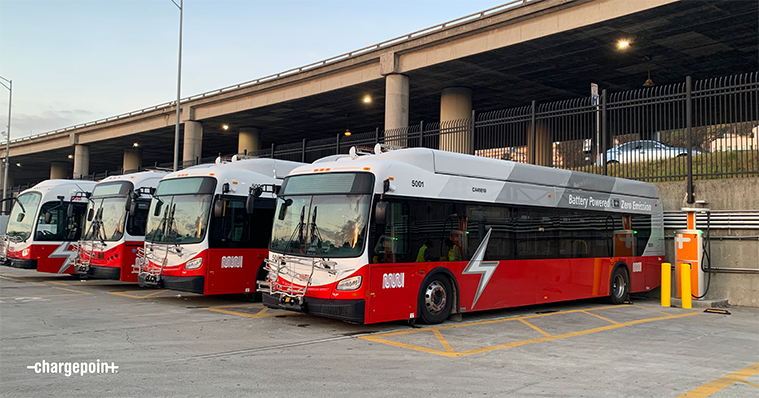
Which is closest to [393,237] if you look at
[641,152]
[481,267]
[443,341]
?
[443,341]

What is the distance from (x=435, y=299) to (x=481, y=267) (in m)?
1.24

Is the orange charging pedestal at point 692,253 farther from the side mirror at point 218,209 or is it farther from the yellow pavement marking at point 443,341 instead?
the side mirror at point 218,209

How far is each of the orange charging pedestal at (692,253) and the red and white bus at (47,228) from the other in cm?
1673

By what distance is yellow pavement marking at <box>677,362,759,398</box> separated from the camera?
6.33 metres

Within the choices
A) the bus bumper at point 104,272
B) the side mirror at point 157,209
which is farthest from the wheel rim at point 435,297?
the bus bumper at point 104,272

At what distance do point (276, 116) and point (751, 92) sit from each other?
26.9 meters

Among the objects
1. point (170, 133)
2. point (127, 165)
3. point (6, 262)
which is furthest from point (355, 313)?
point (127, 165)

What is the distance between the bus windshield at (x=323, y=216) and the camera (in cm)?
962

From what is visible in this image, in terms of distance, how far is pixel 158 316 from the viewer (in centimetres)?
1127

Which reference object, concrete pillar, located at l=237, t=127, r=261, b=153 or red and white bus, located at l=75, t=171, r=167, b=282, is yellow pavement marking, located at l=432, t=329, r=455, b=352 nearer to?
red and white bus, located at l=75, t=171, r=167, b=282

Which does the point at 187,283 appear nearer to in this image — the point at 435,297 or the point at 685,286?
the point at 435,297

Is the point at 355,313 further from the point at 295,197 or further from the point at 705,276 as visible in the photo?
the point at 705,276

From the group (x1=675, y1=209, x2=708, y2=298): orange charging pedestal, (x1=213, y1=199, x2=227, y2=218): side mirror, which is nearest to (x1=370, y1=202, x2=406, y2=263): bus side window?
(x1=213, y1=199, x2=227, y2=218): side mirror

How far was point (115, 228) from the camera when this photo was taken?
16.1m
